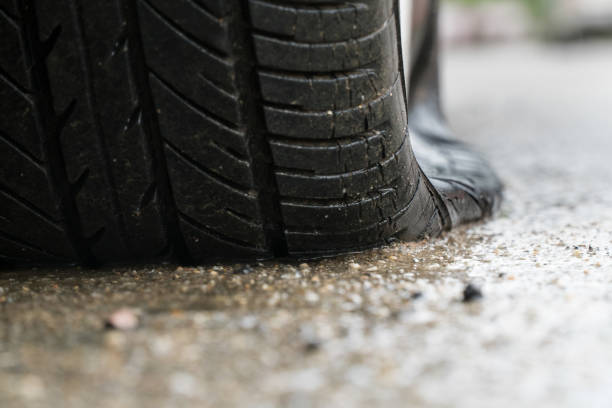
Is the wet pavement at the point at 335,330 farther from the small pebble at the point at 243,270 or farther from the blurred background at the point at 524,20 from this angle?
the blurred background at the point at 524,20

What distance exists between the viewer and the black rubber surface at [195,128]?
802 millimetres

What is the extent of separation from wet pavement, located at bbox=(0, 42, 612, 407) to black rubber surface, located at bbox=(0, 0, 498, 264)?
67 millimetres

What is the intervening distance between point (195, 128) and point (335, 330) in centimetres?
35

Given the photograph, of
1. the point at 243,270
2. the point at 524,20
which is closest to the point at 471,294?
the point at 243,270

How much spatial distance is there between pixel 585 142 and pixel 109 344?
2057 mm

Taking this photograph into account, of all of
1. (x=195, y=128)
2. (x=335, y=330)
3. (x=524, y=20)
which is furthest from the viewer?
(x=524, y=20)

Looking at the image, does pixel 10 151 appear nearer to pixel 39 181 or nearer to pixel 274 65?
pixel 39 181

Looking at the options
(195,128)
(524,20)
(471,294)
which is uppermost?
(195,128)

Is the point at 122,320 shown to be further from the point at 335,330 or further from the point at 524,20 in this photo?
the point at 524,20

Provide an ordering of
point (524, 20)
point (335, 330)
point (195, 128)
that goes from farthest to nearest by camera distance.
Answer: point (524, 20), point (195, 128), point (335, 330)

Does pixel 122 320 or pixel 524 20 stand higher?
pixel 122 320

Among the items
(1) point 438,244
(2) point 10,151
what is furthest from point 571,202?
(2) point 10,151

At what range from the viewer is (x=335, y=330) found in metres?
0.73

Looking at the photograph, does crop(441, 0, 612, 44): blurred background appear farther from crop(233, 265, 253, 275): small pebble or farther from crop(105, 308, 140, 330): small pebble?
crop(105, 308, 140, 330): small pebble
